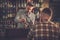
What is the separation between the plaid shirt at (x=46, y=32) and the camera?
272 centimetres

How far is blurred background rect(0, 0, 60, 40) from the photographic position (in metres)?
3.48

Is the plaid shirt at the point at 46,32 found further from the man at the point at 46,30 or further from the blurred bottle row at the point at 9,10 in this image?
the blurred bottle row at the point at 9,10

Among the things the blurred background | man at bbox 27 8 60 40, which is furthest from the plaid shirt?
the blurred background

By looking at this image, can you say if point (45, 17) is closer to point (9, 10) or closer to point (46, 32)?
point (46, 32)

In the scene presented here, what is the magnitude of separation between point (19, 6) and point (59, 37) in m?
1.05

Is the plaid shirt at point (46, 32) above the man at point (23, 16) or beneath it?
beneath

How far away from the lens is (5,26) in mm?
3498

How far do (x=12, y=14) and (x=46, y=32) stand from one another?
0.91 metres

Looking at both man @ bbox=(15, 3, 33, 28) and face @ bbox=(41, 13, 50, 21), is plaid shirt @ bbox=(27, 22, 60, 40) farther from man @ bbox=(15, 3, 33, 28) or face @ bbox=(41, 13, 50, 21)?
man @ bbox=(15, 3, 33, 28)

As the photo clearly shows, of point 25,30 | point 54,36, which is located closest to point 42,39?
point 54,36

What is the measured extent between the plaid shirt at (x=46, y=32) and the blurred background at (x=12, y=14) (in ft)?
2.33

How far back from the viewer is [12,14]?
11.5 feet

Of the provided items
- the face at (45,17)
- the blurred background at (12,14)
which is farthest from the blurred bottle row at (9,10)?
the face at (45,17)

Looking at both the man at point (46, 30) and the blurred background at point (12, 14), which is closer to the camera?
the man at point (46, 30)
